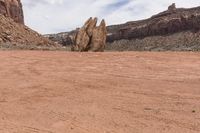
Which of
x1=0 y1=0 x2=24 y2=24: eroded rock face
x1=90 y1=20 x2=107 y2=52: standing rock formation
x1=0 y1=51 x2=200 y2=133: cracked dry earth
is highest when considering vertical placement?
x1=0 y1=0 x2=24 y2=24: eroded rock face

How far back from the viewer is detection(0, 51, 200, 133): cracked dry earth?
718 centimetres

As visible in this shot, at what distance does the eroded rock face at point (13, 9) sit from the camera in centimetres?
6072

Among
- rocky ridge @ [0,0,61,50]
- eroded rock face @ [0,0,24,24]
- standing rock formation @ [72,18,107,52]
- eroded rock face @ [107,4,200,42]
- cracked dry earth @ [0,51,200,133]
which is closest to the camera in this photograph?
cracked dry earth @ [0,51,200,133]

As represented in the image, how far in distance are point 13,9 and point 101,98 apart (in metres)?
58.1

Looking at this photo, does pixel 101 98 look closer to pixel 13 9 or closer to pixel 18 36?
pixel 18 36

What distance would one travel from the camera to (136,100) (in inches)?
348

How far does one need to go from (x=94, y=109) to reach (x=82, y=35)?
17799mm

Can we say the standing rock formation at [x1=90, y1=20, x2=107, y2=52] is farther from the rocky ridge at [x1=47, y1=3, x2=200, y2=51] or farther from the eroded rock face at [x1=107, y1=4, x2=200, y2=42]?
the eroded rock face at [x1=107, y1=4, x2=200, y2=42]

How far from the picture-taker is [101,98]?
30.0 feet

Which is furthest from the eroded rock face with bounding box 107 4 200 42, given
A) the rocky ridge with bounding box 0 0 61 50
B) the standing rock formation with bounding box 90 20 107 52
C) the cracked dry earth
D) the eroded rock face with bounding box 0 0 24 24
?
the cracked dry earth

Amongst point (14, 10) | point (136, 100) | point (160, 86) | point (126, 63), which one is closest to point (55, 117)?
point (136, 100)

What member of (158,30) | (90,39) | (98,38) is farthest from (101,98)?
(158,30)

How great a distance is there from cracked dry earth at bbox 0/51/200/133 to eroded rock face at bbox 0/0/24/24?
47.8 meters

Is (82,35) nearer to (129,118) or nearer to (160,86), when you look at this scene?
(160,86)
